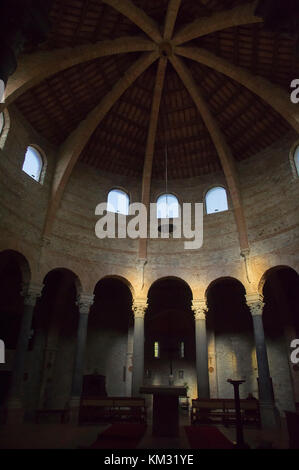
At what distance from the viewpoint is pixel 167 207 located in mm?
19031

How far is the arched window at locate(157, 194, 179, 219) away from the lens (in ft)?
61.5

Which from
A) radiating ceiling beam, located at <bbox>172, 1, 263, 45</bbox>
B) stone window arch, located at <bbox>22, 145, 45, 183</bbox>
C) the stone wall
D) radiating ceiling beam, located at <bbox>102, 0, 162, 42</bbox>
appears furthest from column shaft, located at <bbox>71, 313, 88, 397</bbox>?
radiating ceiling beam, located at <bbox>172, 1, 263, 45</bbox>

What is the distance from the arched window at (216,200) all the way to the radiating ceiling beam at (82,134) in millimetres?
7519

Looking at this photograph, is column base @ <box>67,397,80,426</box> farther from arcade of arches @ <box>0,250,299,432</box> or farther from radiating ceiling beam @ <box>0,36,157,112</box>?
radiating ceiling beam @ <box>0,36,157,112</box>

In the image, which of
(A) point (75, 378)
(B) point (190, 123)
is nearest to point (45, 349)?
(A) point (75, 378)

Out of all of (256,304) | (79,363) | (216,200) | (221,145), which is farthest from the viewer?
(216,200)

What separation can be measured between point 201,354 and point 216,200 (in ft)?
28.1

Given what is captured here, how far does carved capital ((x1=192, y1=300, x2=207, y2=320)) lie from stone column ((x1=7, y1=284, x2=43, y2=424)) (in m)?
7.57

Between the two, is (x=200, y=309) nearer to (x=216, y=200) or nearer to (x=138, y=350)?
(x=138, y=350)

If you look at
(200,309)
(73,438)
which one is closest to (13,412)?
(73,438)

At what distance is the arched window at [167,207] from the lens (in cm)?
1873

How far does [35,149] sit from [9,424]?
40.7ft

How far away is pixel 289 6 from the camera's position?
628 centimetres
